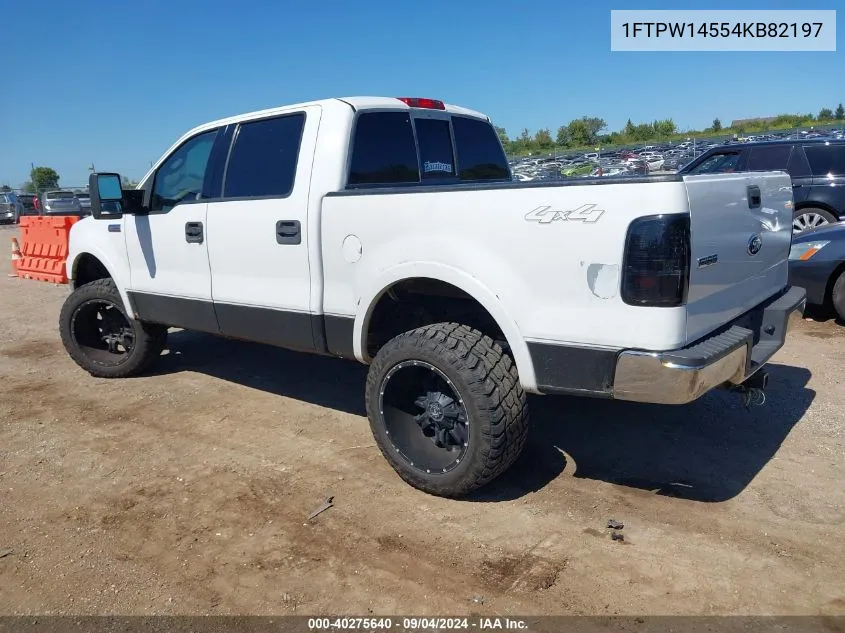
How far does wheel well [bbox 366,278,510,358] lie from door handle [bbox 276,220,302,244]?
A: 2.06 ft

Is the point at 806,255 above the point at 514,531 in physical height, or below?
above

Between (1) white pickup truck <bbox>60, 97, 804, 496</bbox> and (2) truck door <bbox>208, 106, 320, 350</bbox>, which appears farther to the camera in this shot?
(2) truck door <bbox>208, 106, 320, 350</bbox>

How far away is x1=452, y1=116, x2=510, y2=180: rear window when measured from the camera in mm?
4785

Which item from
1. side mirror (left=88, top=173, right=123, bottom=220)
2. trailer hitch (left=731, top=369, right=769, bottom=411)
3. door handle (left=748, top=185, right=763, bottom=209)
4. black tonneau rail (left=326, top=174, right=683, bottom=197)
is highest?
side mirror (left=88, top=173, right=123, bottom=220)

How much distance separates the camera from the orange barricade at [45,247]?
11.1 metres

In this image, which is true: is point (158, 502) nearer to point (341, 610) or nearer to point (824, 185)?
point (341, 610)

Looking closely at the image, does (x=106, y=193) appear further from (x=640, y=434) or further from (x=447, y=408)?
(x=640, y=434)

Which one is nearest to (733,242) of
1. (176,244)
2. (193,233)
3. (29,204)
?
(193,233)

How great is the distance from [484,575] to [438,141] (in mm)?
2915

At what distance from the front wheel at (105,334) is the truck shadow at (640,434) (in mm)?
644

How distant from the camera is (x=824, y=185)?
9.39 metres

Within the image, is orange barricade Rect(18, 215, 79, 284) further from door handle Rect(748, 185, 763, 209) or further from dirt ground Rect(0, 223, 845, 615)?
door handle Rect(748, 185, 763, 209)

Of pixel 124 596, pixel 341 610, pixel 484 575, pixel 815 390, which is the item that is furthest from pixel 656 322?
pixel 815 390

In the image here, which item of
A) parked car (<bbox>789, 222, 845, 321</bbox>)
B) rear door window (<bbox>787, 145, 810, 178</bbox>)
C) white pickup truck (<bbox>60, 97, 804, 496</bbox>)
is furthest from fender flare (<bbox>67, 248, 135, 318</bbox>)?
rear door window (<bbox>787, 145, 810, 178</bbox>)
